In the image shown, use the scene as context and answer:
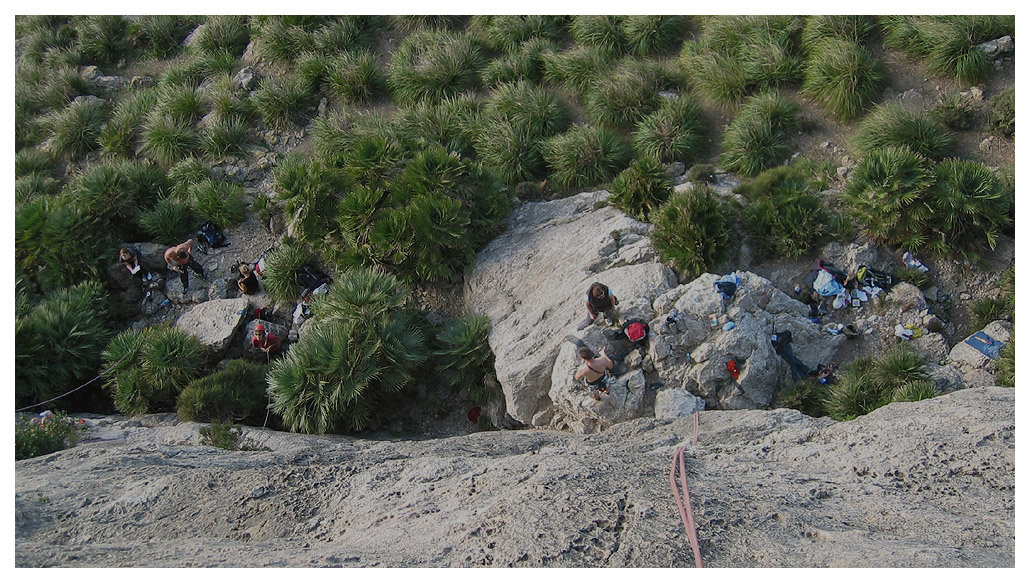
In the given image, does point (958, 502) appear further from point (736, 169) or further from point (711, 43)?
point (711, 43)

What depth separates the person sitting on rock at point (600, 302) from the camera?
863cm

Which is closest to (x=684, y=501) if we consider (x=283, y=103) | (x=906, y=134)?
(x=906, y=134)

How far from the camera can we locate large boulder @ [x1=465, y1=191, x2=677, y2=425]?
8.91 metres

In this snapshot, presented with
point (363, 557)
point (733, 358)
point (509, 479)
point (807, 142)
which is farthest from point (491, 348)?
point (807, 142)

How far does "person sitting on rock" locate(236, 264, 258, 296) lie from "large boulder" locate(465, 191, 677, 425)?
154 inches

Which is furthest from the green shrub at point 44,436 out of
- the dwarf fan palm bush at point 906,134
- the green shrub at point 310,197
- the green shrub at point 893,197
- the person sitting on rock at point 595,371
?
the dwarf fan palm bush at point 906,134

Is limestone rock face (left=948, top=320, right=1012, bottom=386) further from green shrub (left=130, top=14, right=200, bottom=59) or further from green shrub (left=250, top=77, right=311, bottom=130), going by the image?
green shrub (left=130, top=14, right=200, bottom=59)

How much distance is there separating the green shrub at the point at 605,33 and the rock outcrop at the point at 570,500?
9386 mm

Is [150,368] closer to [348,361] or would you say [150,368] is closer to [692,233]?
[348,361]

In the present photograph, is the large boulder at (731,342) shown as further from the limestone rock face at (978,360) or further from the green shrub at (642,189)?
the green shrub at (642,189)

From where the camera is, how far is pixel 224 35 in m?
17.0

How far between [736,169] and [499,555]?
886 centimetres

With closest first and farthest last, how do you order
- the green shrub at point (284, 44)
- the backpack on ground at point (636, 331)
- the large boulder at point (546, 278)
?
the backpack on ground at point (636, 331)
the large boulder at point (546, 278)
the green shrub at point (284, 44)

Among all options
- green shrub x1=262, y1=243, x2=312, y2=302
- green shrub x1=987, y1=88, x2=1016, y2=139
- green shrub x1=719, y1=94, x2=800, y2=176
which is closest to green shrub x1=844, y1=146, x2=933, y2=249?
green shrub x1=719, y1=94, x2=800, y2=176
